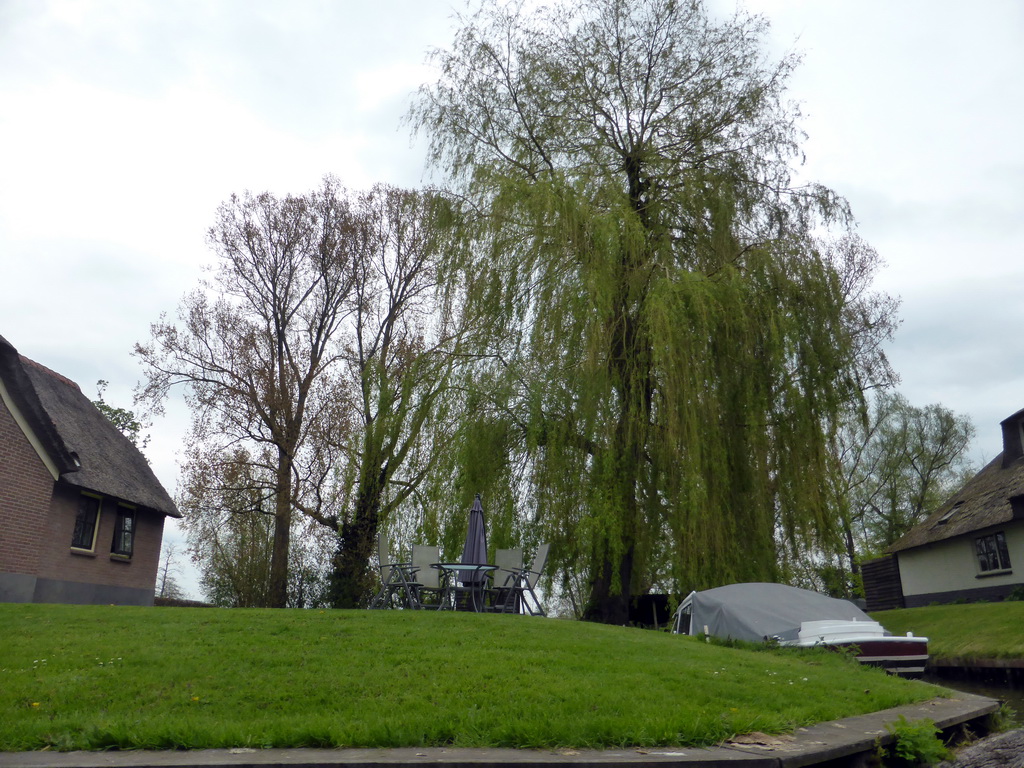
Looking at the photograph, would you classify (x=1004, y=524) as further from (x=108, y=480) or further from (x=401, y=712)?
(x=108, y=480)

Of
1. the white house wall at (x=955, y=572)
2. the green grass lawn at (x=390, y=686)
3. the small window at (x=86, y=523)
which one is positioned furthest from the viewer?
the white house wall at (x=955, y=572)

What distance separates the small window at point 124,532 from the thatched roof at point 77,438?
2.02 ft

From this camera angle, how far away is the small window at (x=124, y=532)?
20.9 meters

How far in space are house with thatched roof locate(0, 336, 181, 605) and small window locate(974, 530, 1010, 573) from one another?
2378 cm

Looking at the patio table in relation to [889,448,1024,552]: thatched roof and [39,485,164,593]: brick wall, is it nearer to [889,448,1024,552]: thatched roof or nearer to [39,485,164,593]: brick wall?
[39,485,164,593]: brick wall

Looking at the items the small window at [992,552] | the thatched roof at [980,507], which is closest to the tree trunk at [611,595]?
the thatched roof at [980,507]

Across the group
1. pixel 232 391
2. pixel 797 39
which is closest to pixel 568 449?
pixel 797 39

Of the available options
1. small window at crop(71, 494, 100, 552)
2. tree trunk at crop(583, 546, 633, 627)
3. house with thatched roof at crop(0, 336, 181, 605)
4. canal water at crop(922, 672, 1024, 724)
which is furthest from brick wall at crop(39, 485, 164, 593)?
canal water at crop(922, 672, 1024, 724)

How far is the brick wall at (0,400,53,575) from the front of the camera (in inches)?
661

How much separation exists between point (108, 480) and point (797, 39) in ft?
61.3

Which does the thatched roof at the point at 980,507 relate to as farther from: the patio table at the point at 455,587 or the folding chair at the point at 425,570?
the folding chair at the point at 425,570

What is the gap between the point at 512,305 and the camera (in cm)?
1460

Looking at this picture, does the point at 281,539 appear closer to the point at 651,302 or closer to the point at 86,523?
the point at 86,523

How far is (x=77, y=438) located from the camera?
2022 centimetres
